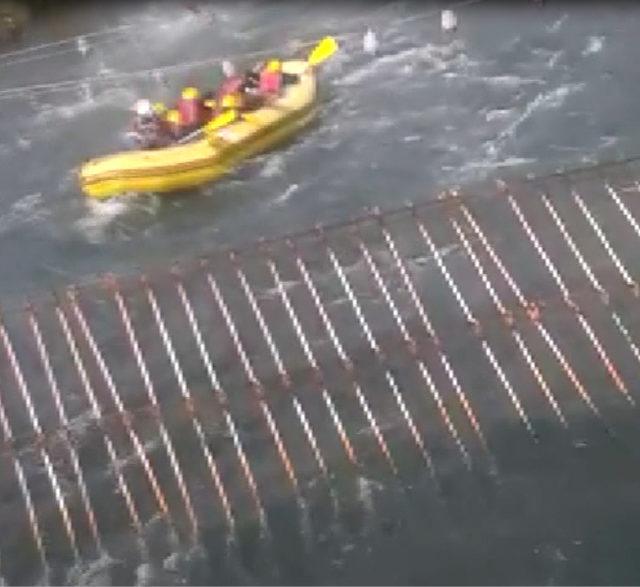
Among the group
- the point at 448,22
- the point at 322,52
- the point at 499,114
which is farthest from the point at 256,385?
the point at 448,22

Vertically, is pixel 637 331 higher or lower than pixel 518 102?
lower

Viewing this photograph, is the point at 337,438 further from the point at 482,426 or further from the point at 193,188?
the point at 193,188

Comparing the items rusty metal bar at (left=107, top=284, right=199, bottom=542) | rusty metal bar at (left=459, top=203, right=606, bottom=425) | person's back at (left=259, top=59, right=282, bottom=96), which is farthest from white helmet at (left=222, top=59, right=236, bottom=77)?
rusty metal bar at (left=107, top=284, right=199, bottom=542)

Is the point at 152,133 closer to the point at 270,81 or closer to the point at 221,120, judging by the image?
the point at 221,120

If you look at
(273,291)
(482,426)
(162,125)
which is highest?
(162,125)

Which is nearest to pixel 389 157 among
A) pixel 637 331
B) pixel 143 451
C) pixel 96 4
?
pixel 637 331

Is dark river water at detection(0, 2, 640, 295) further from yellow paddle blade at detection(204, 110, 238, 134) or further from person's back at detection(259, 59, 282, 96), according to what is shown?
person's back at detection(259, 59, 282, 96)

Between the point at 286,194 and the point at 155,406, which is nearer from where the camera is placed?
the point at 155,406
